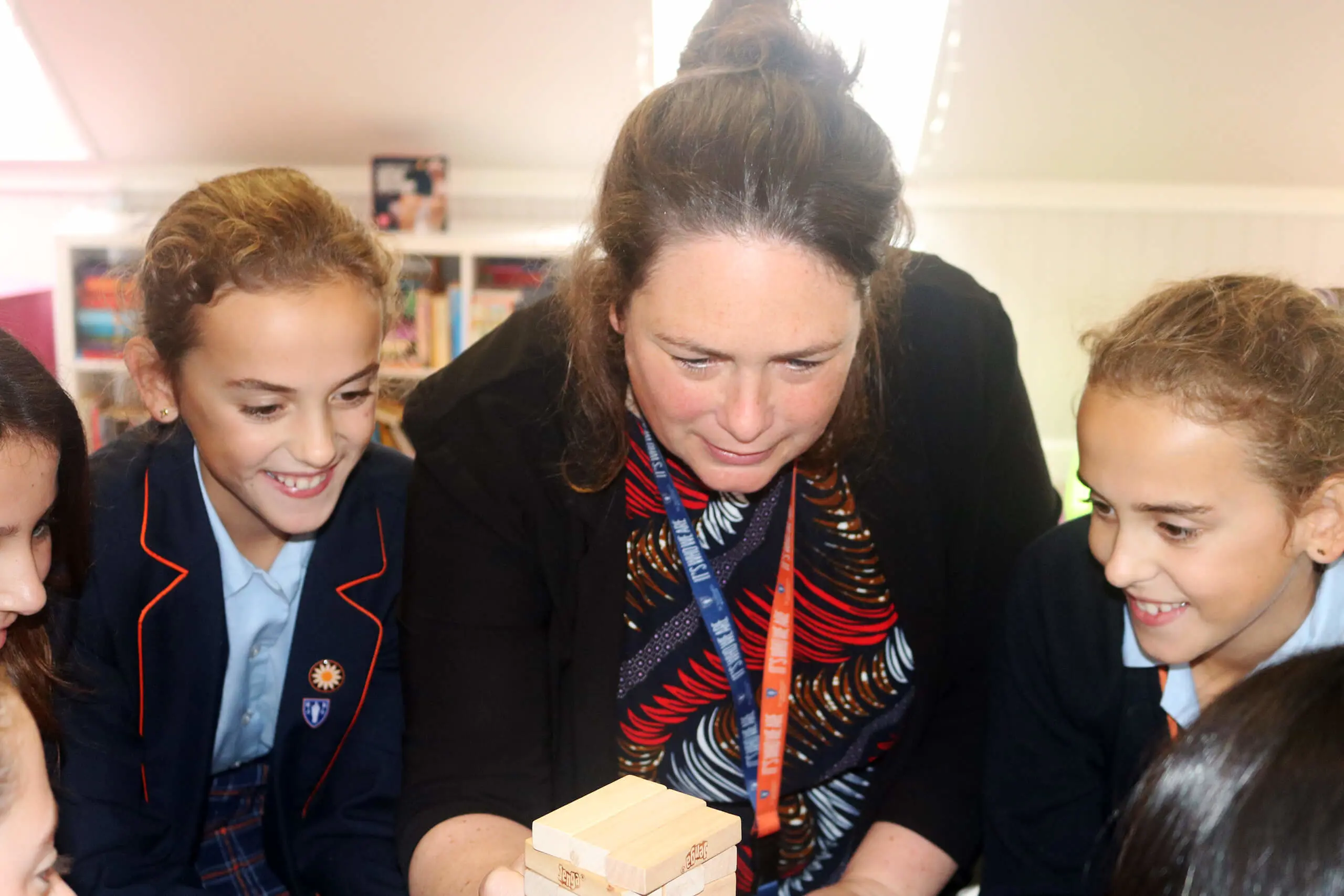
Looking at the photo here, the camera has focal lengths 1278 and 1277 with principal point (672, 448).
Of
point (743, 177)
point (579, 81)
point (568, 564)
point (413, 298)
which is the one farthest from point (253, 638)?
point (579, 81)

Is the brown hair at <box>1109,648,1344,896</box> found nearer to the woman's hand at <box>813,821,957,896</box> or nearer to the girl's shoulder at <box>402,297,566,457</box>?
Answer: the woman's hand at <box>813,821,957,896</box>

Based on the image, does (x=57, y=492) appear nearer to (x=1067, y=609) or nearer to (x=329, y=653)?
(x=329, y=653)

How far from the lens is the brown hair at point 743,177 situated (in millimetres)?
1201

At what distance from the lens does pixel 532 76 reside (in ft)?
11.8

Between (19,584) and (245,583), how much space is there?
39cm

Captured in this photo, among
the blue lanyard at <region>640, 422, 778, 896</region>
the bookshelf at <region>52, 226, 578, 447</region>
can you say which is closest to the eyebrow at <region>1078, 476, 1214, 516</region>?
the blue lanyard at <region>640, 422, 778, 896</region>

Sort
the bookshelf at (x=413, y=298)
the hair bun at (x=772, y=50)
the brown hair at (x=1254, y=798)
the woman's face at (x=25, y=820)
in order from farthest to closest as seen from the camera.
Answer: the bookshelf at (x=413, y=298) → the hair bun at (x=772, y=50) → the woman's face at (x=25, y=820) → the brown hair at (x=1254, y=798)

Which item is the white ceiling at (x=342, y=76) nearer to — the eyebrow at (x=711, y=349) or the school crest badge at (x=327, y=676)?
the school crest badge at (x=327, y=676)

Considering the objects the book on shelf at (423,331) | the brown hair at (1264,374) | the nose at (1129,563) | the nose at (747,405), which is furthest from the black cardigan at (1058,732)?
the book on shelf at (423,331)

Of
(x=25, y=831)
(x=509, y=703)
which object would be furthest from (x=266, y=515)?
(x=25, y=831)

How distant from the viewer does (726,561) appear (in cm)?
146

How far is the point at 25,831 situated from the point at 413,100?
2969 mm

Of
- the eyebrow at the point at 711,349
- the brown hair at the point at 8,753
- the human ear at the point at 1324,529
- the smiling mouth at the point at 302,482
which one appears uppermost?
the eyebrow at the point at 711,349

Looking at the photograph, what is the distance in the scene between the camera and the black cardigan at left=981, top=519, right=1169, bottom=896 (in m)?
1.45
